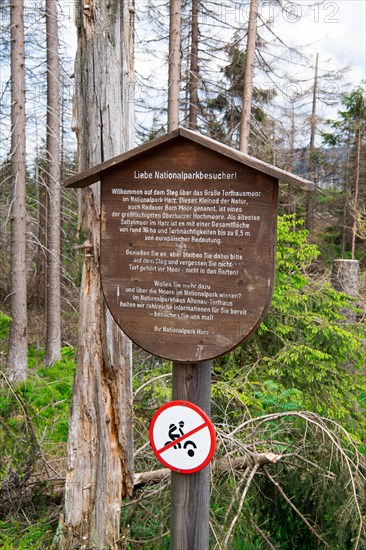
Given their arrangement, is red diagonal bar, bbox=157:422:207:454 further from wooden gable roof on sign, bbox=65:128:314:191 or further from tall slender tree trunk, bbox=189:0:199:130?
tall slender tree trunk, bbox=189:0:199:130

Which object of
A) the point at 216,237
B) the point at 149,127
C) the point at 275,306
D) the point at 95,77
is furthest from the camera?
the point at 149,127

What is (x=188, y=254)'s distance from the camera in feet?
7.40

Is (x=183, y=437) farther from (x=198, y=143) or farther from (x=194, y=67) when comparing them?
(x=194, y=67)

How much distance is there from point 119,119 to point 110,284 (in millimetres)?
1201

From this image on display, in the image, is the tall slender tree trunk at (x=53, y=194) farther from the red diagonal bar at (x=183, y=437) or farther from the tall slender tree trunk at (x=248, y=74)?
the red diagonal bar at (x=183, y=437)

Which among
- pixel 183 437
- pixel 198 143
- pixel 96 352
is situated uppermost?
pixel 198 143

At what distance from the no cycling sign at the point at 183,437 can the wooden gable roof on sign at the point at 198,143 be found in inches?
44.4

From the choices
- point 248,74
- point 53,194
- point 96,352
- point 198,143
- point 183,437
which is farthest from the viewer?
point 53,194

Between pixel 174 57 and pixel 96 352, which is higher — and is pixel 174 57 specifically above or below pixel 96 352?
above

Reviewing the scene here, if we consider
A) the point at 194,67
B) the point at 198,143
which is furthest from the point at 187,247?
the point at 194,67

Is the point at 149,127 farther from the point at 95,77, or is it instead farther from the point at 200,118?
the point at 95,77

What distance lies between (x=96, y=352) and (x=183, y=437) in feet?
3.11

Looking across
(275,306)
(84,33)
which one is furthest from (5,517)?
(275,306)

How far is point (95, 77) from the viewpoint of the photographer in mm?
3012
